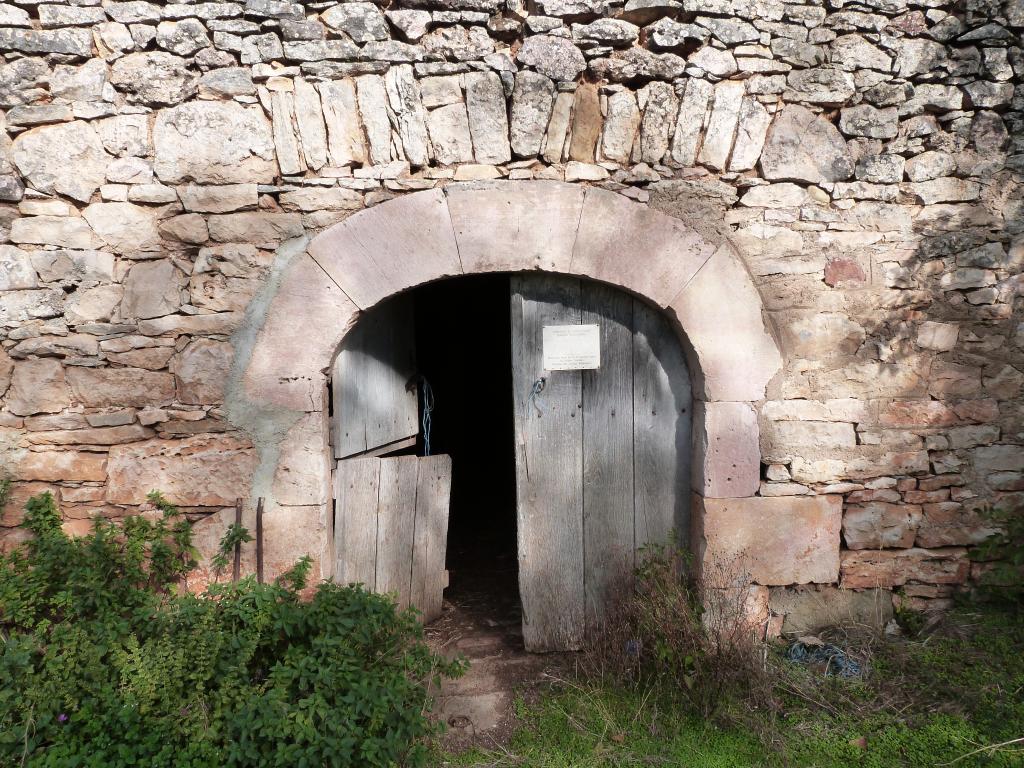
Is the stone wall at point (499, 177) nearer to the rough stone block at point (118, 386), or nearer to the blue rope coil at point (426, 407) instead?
the rough stone block at point (118, 386)

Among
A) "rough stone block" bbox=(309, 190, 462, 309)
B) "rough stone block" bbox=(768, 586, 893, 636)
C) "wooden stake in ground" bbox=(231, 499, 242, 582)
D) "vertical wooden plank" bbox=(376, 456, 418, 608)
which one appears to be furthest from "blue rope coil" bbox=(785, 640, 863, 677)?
"wooden stake in ground" bbox=(231, 499, 242, 582)

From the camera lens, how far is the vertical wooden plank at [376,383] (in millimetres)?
2955

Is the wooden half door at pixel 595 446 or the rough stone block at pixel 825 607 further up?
the wooden half door at pixel 595 446

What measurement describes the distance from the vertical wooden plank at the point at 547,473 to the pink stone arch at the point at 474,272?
221 mm

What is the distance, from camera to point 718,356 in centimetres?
275

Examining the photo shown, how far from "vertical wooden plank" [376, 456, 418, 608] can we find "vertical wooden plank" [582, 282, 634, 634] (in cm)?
90

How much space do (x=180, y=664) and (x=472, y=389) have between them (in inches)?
196

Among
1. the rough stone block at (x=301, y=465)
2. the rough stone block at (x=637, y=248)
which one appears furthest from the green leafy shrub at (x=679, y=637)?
the rough stone block at (x=301, y=465)

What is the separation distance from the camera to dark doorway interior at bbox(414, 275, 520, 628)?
18.8ft

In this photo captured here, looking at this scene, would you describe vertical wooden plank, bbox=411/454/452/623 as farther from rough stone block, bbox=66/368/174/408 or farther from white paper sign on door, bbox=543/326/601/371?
rough stone block, bbox=66/368/174/408

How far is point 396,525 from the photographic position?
3186 mm

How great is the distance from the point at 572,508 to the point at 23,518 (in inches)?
92.0

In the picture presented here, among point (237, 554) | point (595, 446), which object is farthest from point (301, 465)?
point (595, 446)

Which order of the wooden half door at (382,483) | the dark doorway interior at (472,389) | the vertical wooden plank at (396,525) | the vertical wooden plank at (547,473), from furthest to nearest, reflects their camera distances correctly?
1. the dark doorway interior at (472,389)
2. the vertical wooden plank at (396,525)
3. the wooden half door at (382,483)
4. the vertical wooden plank at (547,473)
